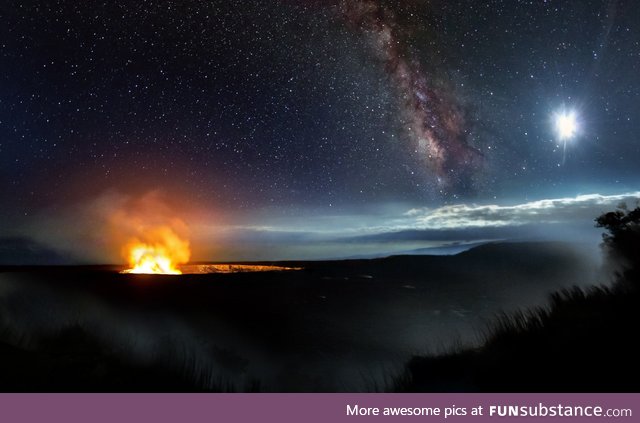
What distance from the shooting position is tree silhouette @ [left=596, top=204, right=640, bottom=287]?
9.97m

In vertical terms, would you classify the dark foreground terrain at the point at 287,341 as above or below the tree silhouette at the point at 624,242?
below

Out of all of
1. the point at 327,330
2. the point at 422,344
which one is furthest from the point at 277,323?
the point at 422,344

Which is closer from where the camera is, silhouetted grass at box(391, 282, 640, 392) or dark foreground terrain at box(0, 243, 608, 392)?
silhouetted grass at box(391, 282, 640, 392)

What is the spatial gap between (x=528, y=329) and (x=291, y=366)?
8.17 meters

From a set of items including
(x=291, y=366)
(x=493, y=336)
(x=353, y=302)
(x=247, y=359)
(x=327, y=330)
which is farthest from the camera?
(x=353, y=302)

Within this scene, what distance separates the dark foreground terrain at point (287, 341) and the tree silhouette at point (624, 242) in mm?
896

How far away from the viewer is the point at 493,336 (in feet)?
33.0

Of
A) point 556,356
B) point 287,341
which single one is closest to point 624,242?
point 556,356

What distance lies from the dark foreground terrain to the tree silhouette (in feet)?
2.94

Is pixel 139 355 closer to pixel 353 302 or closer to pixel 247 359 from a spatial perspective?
pixel 247 359

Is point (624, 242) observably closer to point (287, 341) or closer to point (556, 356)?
point (556, 356)

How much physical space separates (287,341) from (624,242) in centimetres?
1358

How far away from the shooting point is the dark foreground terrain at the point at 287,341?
788 centimetres

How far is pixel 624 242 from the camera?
14.1 m
